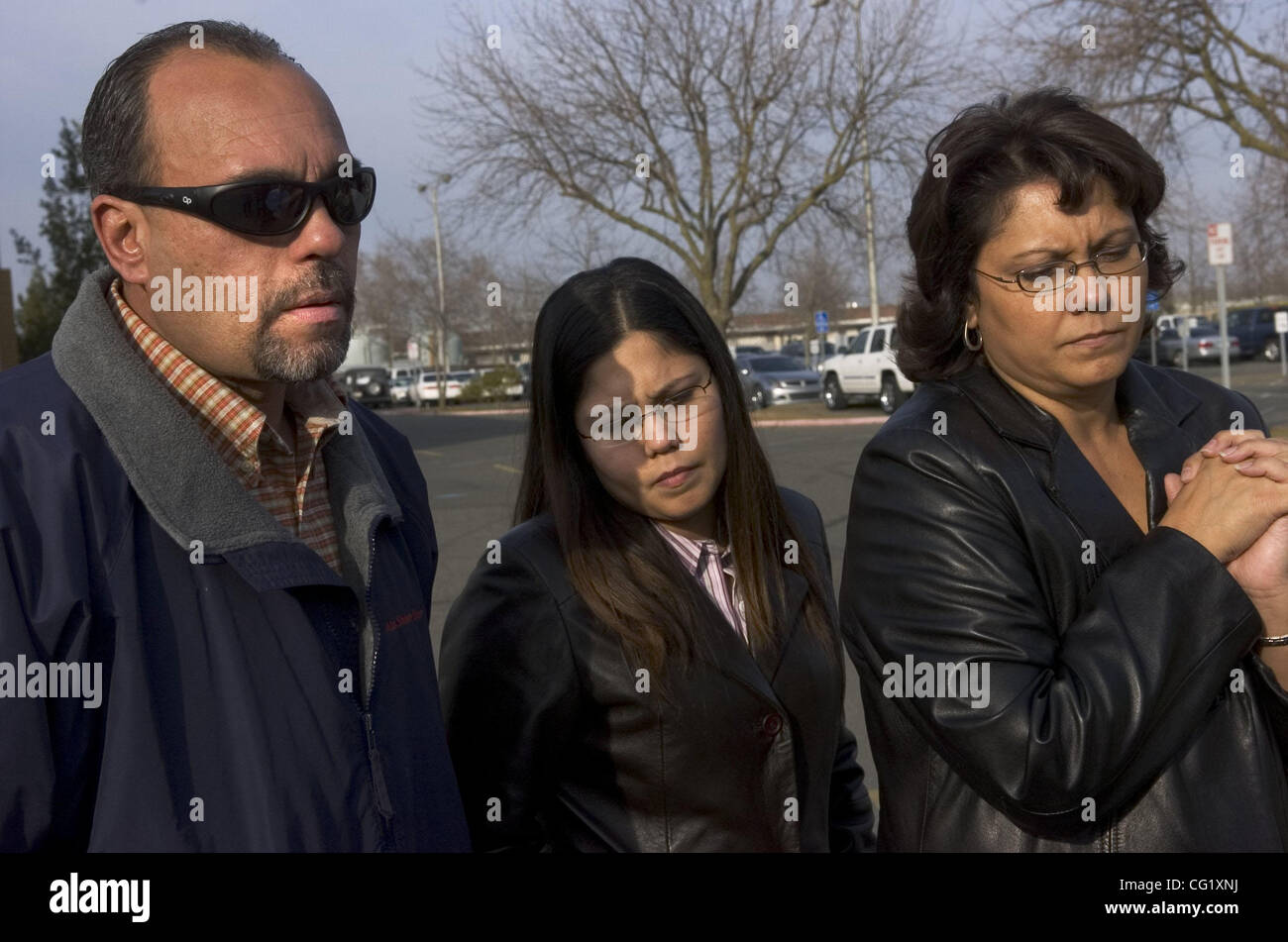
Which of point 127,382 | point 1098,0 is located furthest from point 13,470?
point 1098,0

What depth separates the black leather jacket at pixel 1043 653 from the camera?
1879 millimetres

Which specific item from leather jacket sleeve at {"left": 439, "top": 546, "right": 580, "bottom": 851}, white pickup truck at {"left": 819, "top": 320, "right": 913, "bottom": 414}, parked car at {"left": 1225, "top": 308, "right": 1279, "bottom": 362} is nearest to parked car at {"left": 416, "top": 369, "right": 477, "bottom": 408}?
white pickup truck at {"left": 819, "top": 320, "right": 913, "bottom": 414}

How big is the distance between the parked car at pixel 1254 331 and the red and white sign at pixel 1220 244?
30170mm

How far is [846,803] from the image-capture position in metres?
2.77

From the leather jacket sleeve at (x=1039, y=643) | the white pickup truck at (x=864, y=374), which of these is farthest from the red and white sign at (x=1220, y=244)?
the leather jacket sleeve at (x=1039, y=643)

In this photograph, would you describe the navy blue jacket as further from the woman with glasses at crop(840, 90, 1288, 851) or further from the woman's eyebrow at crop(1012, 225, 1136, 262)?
the woman's eyebrow at crop(1012, 225, 1136, 262)

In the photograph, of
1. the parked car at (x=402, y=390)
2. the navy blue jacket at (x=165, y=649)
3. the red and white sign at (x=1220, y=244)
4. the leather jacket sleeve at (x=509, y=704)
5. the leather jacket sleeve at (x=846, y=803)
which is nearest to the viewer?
the navy blue jacket at (x=165, y=649)

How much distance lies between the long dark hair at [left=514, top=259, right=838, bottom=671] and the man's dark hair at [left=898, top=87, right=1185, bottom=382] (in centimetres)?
43

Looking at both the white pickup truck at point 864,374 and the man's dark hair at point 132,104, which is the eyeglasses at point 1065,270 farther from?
the white pickup truck at point 864,374

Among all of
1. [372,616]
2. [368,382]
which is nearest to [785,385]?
[368,382]

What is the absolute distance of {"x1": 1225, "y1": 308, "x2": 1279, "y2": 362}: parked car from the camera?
4444 centimetres

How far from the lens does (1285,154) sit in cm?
1366

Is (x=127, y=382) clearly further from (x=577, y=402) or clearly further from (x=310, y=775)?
(x=577, y=402)

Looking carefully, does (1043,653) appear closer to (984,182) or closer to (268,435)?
(984,182)
